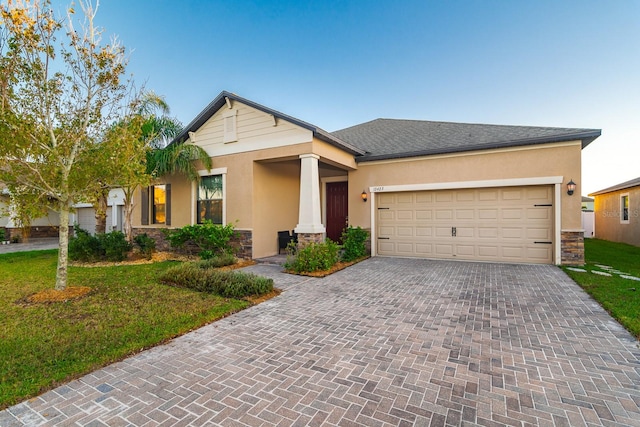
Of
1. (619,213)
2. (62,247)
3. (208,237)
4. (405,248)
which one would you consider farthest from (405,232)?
(619,213)

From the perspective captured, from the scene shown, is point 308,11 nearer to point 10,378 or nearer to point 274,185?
point 274,185

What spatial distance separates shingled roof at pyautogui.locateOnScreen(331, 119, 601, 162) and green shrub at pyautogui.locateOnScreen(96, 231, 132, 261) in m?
8.13

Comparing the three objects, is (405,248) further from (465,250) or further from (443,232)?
(465,250)

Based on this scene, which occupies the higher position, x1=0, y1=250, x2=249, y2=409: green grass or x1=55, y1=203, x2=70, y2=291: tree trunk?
x1=55, y1=203, x2=70, y2=291: tree trunk

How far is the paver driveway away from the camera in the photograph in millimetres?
2199

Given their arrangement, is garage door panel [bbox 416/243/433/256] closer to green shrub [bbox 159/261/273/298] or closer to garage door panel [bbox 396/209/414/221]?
garage door panel [bbox 396/209/414/221]

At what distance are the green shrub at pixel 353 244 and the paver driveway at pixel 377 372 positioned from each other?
4.22 m

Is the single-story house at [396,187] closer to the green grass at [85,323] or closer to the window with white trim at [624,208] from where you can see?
the green grass at [85,323]

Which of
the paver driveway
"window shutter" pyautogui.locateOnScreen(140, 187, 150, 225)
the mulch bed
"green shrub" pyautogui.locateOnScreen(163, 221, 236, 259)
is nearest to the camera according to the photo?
the paver driveway

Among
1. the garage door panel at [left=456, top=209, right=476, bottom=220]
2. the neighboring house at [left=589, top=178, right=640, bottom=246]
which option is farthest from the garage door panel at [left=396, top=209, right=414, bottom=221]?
the neighboring house at [left=589, top=178, right=640, bottom=246]

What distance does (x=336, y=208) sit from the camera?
460 inches

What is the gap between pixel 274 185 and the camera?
10.1 m

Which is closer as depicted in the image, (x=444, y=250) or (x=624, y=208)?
(x=444, y=250)

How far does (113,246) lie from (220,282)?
18.3 feet
